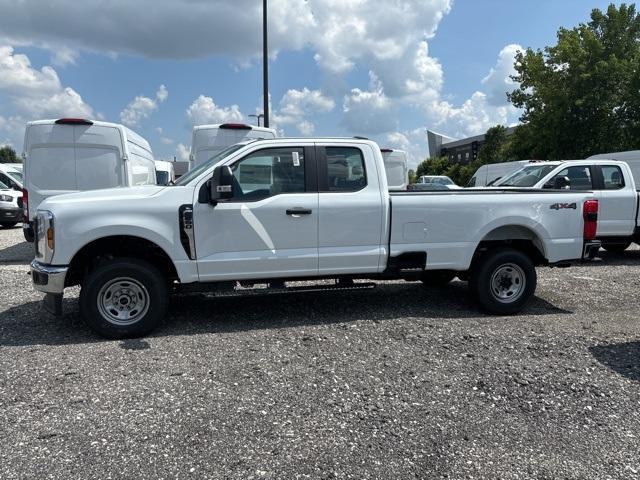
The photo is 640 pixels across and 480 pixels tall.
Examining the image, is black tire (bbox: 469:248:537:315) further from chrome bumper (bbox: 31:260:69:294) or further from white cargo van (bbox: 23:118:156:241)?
white cargo van (bbox: 23:118:156:241)

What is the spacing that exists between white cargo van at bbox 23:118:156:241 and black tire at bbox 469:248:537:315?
693cm

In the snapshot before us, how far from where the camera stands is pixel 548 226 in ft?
20.5

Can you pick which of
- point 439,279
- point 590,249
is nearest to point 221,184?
point 439,279

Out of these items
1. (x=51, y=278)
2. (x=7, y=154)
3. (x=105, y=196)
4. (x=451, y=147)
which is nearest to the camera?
(x=51, y=278)

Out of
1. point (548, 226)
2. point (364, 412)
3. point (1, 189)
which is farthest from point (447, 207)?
point (1, 189)

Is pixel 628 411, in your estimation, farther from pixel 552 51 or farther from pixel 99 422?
pixel 552 51

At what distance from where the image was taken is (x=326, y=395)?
3920 millimetres

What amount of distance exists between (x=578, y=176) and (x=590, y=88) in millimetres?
15831

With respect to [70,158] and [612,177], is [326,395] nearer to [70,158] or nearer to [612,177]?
[70,158]

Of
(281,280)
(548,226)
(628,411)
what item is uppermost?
(548,226)

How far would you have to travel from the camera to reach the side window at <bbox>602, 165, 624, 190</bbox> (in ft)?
33.7

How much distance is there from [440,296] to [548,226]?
1668mm

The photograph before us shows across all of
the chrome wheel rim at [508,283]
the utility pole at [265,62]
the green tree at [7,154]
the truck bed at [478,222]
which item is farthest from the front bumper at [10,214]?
the green tree at [7,154]

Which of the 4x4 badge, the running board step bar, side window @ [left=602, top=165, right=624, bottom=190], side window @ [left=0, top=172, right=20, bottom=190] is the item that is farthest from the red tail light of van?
side window @ [left=0, top=172, right=20, bottom=190]
